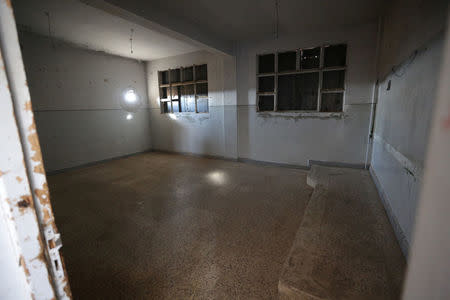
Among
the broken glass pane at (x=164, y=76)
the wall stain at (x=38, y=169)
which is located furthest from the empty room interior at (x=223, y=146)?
the broken glass pane at (x=164, y=76)

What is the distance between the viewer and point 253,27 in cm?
363

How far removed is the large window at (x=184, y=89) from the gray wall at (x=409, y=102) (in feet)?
12.2

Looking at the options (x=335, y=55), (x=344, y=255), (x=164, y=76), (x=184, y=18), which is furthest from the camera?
(x=164, y=76)

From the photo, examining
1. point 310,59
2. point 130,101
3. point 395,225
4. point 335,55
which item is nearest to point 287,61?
point 310,59

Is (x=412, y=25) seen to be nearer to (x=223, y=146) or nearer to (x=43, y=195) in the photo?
(x=43, y=195)

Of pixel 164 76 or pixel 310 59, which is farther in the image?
pixel 164 76

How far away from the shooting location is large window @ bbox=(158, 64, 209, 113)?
509 centimetres

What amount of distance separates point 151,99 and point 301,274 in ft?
19.0

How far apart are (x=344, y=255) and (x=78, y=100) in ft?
17.7

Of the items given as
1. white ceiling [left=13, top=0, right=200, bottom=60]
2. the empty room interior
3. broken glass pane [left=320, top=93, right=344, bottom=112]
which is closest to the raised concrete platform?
the empty room interior

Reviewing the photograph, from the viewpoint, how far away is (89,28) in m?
3.50

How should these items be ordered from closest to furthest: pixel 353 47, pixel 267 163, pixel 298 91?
pixel 353 47 < pixel 298 91 < pixel 267 163

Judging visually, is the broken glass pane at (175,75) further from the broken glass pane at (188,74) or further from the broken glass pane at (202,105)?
the broken glass pane at (202,105)

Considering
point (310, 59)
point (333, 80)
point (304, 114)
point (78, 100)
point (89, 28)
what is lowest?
point (304, 114)
